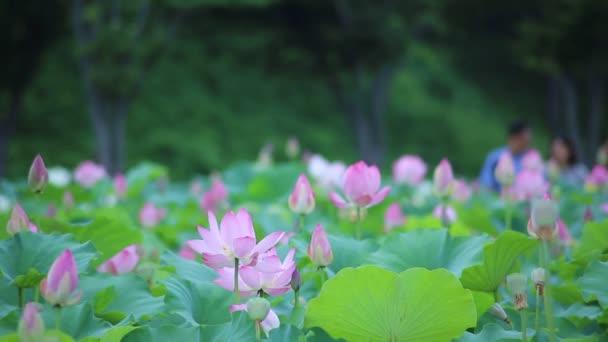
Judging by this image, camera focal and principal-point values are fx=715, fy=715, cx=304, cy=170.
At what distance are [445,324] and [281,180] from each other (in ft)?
6.83

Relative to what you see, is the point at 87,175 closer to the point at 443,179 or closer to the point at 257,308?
the point at 443,179

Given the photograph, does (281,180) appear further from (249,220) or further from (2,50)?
(2,50)

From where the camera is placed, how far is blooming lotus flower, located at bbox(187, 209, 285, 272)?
0.97 metres

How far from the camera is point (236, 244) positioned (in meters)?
0.98

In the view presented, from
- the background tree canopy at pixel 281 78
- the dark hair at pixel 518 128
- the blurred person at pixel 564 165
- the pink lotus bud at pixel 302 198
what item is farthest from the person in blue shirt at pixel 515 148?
the background tree canopy at pixel 281 78

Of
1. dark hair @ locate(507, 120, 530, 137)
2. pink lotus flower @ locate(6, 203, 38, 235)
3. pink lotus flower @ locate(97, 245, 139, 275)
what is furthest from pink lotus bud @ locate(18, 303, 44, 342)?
dark hair @ locate(507, 120, 530, 137)

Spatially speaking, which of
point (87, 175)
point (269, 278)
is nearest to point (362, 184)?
point (269, 278)

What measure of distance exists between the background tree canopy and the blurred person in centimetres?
482

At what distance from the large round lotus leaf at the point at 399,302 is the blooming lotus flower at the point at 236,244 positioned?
0.09 metres

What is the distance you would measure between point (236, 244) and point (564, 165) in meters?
4.65

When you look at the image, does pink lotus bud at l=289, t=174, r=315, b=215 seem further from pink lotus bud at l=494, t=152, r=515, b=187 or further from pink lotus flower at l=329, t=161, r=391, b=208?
pink lotus bud at l=494, t=152, r=515, b=187

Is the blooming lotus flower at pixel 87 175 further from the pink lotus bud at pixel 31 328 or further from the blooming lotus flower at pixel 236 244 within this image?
the pink lotus bud at pixel 31 328

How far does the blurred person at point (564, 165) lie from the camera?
4.56 m

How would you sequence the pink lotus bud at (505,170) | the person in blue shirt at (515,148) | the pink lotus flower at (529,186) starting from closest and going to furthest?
the pink lotus bud at (505,170) < the pink lotus flower at (529,186) < the person in blue shirt at (515,148)
